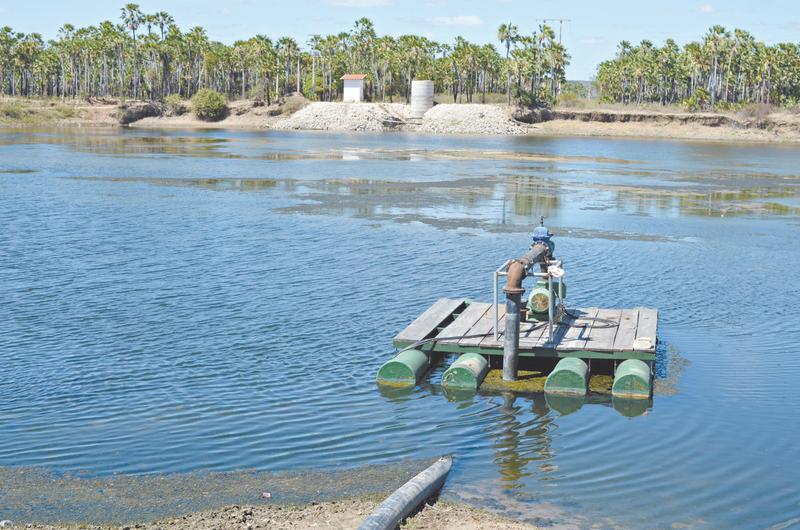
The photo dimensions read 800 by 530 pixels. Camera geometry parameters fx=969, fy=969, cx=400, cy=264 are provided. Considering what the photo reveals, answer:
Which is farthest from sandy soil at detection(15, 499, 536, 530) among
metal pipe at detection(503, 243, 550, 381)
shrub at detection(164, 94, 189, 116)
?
shrub at detection(164, 94, 189, 116)

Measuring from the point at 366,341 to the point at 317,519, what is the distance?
9268 millimetres

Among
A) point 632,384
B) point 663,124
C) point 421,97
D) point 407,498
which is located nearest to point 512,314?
point 632,384

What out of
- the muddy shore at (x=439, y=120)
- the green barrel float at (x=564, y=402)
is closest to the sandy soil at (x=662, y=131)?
the muddy shore at (x=439, y=120)

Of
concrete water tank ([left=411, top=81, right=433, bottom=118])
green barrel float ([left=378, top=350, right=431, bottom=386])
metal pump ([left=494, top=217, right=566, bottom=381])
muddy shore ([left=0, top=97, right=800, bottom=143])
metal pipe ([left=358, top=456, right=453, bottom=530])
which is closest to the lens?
metal pipe ([left=358, top=456, right=453, bottom=530])

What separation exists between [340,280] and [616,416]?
1219 centimetres

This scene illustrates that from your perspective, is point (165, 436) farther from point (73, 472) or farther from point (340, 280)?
point (340, 280)

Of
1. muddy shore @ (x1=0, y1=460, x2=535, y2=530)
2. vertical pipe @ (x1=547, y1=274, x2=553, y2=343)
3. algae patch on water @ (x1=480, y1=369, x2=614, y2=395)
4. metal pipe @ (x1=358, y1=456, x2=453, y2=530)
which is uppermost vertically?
vertical pipe @ (x1=547, y1=274, x2=553, y2=343)

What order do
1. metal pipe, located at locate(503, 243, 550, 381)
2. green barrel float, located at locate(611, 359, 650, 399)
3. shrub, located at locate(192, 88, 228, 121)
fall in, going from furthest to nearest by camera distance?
shrub, located at locate(192, 88, 228, 121) < metal pipe, located at locate(503, 243, 550, 381) < green barrel float, located at locate(611, 359, 650, 399)

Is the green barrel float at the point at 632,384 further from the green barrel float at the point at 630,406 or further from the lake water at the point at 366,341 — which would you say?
the lake water at the point at 366,341

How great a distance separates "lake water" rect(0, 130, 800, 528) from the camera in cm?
1314

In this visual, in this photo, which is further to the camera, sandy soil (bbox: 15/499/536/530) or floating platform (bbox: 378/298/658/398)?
floating platform (bbox: 378/298/658/398)

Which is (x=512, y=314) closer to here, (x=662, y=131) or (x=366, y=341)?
(x=366, y=341)

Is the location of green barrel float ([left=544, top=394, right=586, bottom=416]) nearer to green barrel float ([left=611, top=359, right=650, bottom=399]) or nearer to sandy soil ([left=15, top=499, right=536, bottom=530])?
green barrel float ([left=611, top=359, right=650, bottom=399])

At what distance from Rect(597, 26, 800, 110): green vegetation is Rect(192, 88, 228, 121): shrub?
69.6 meters
